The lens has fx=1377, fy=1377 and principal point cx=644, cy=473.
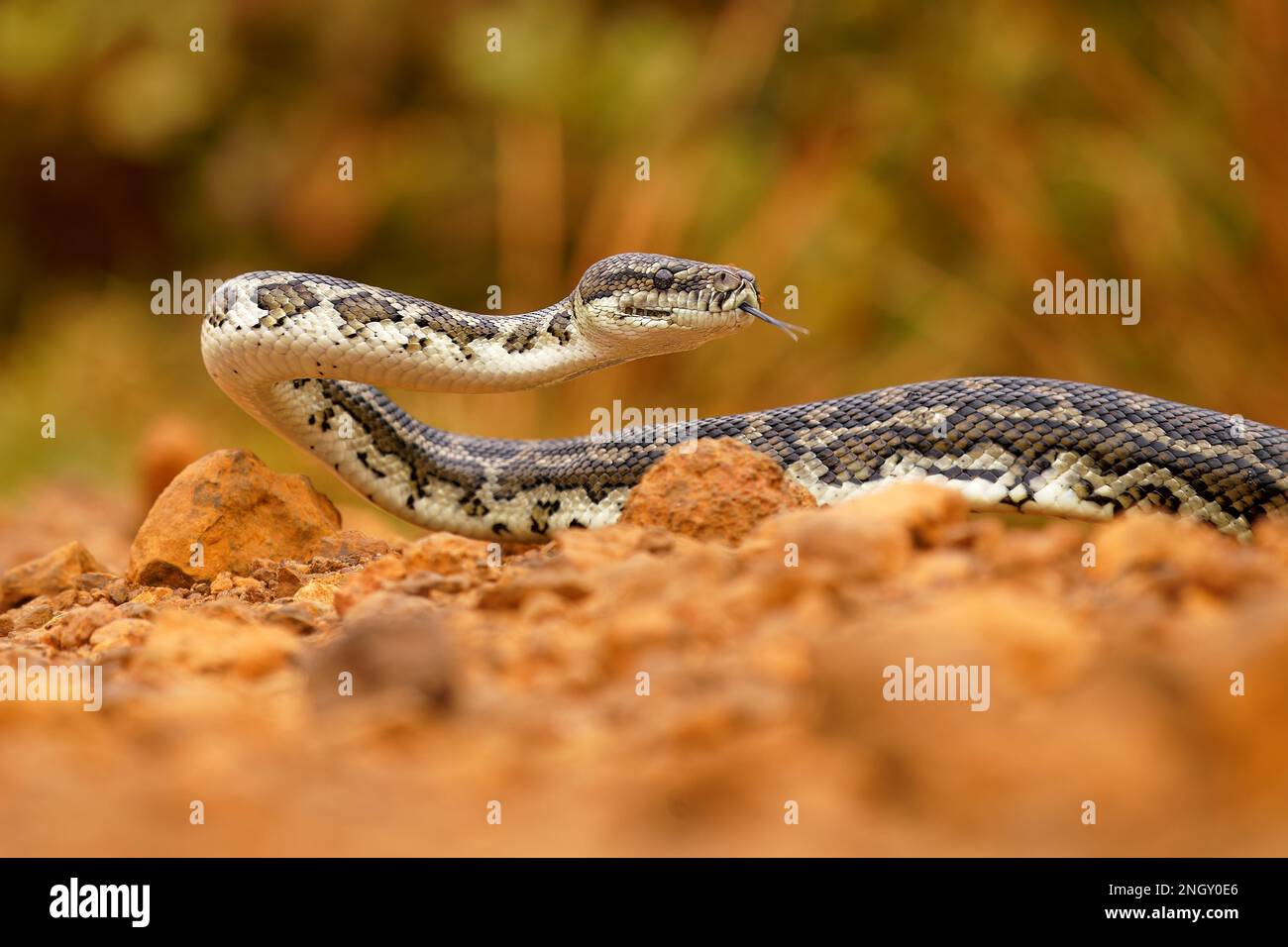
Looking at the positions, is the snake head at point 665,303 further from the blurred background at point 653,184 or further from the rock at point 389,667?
the rock at point 389,667

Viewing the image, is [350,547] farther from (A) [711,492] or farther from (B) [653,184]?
(B) [653,184]

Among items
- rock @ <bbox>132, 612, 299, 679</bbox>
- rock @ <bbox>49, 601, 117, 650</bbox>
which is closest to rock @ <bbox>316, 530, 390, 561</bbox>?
rock @ <bbox>49, 601, 117, 650</bbox>

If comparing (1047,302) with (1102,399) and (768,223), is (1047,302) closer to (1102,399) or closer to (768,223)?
(768,223)

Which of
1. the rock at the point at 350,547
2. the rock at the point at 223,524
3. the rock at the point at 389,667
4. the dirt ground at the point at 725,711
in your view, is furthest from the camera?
the rock at the point at 350,547

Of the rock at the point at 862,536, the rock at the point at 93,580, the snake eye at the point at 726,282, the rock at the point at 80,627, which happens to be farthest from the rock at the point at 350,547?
the rock at the point at 862,536

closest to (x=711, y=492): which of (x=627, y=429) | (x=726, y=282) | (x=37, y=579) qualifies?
(x=726, y=282)
